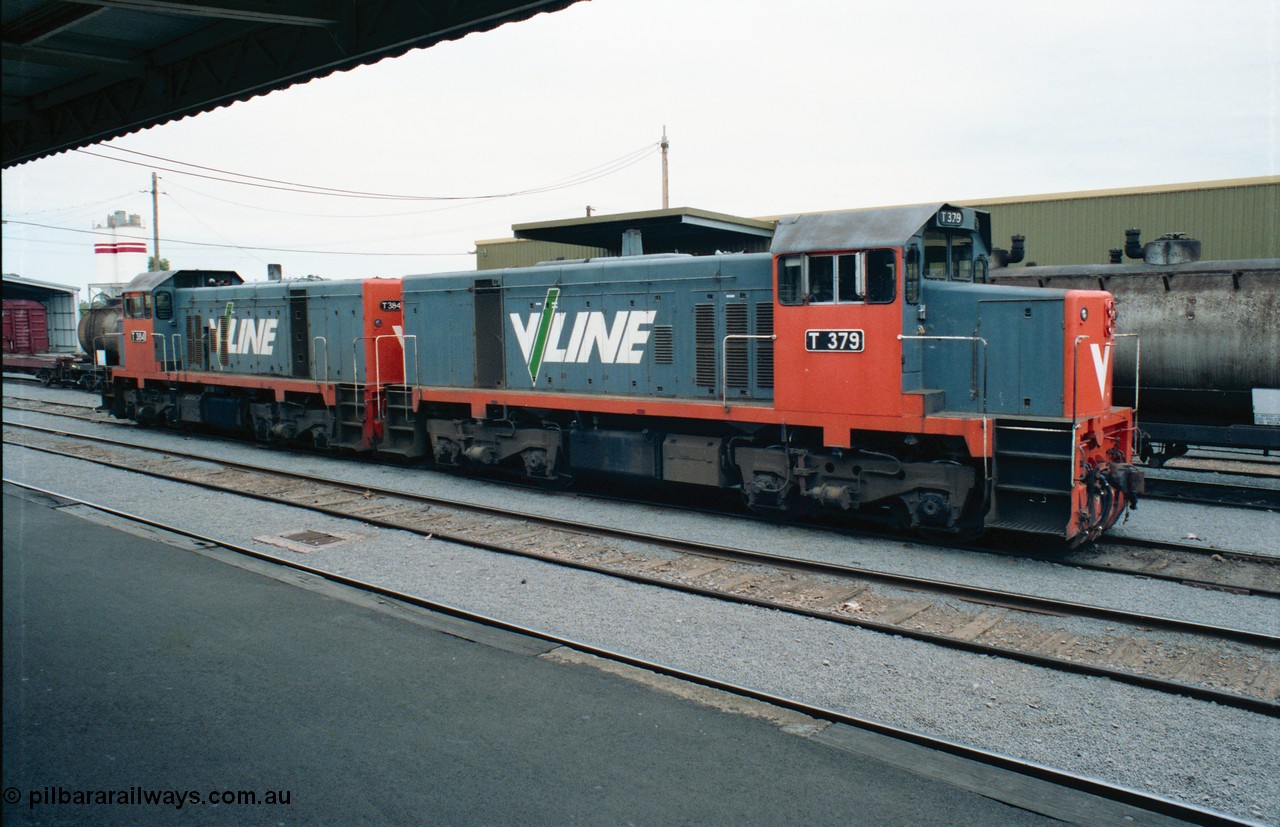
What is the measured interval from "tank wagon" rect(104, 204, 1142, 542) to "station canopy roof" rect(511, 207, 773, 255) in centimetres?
498

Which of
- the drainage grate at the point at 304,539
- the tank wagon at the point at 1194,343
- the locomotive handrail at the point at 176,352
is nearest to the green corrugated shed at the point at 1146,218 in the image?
the tank wagon at the point at 1194,343

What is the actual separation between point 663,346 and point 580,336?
4.48 feet

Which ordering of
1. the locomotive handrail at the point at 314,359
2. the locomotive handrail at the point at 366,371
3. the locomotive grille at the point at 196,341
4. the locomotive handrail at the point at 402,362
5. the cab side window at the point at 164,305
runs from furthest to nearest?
the cab side window at the point at 164,305, the locomotive grille at the point at 196,341, the locomotive handrail at the point at 314,359, the locomotive handrail at the point at 366,371, the locomotive handrail at the point at 402,362

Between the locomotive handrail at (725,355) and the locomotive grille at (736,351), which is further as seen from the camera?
the locomotive grille at (736,351)

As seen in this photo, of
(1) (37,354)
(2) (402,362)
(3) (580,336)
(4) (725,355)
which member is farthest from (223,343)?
(1) (37,354)

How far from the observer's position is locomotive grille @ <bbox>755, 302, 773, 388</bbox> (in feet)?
33.1

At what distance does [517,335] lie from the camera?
12.8m

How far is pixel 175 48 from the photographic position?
24.7 ft

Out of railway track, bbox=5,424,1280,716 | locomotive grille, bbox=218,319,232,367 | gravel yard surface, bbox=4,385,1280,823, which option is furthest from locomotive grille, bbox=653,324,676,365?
locomotive grille, bbox=218,319,232,367

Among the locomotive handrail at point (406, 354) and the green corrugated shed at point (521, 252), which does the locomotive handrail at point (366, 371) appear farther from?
the green corrugated shed at point (521, 252)

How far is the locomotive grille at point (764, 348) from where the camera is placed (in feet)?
33.1

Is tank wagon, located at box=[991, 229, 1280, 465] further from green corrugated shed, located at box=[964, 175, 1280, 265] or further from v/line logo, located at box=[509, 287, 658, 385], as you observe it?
green corrugated shed, located at box=[964, 175, 1280, 265]

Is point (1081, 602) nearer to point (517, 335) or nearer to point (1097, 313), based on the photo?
point (1097, 313)

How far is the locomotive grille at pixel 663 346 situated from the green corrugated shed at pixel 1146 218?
12.3 meters
